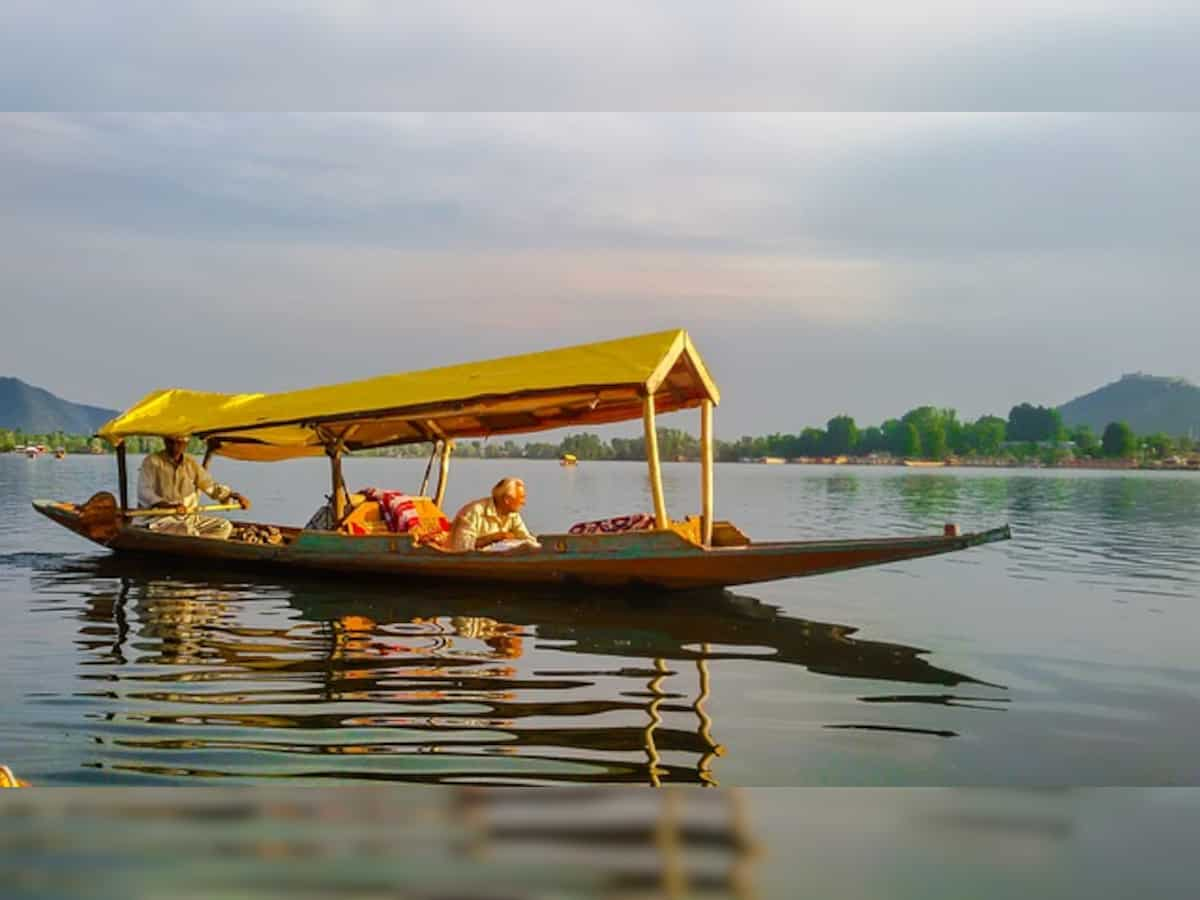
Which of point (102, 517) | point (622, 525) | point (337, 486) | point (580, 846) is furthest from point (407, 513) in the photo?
point (580, 846)

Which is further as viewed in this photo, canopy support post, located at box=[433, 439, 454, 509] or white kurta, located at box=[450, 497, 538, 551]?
canopy support post, located at box=[433, 439, 454, 509]

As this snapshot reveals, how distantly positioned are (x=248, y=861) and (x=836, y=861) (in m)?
1.38

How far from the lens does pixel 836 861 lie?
2.46 meters

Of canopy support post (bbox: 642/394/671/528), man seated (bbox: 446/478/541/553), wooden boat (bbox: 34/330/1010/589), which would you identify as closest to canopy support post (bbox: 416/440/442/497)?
wooden boat (bbox: 34/330/1010/589)

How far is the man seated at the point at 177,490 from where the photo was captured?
34.7 ft

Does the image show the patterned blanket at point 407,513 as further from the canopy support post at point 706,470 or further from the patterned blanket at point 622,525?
the canopy support post at point 706,470

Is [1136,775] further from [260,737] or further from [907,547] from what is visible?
[260,737]

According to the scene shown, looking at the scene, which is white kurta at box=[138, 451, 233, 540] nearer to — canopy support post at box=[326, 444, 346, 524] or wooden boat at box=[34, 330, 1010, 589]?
wooden boat at box=[34, 330, 1010, 589]

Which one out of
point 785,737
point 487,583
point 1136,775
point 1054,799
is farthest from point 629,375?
point 1054,799

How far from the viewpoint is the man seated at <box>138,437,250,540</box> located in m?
10.6

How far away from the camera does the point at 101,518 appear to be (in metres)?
11.2

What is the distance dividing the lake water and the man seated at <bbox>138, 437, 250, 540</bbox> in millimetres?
543

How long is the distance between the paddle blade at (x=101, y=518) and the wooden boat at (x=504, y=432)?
0.02 metres

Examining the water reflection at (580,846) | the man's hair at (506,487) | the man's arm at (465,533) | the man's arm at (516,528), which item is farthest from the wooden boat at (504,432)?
the water reflection at (580,846)
